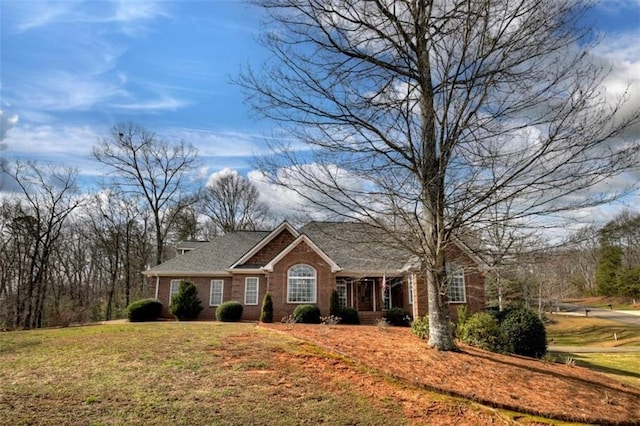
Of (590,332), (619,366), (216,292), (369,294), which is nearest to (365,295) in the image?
(369,294)

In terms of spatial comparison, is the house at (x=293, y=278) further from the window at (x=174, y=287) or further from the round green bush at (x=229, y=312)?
the round green bush at (x=229, y=312)

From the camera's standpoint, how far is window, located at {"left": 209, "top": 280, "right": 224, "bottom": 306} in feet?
74.1

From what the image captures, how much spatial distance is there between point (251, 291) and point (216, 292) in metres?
2.55

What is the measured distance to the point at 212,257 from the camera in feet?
78.6

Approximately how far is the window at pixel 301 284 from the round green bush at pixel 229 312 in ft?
8.94

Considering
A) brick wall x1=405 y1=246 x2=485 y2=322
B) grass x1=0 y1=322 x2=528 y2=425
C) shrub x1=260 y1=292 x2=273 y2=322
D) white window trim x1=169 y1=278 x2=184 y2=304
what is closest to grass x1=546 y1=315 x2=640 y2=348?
brick wall x1=405 y1=246 x2=485 y2=322

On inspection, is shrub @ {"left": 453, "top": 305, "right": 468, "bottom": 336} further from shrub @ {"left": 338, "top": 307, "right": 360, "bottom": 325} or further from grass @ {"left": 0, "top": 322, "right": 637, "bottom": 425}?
shrub @ {"left": 338, "top": 307, "right": 360, "bottom": 325}

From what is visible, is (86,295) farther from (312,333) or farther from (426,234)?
(426,234)

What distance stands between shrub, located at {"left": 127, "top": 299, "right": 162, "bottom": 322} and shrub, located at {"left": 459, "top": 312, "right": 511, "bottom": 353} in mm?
16309

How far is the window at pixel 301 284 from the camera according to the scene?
19.9 m

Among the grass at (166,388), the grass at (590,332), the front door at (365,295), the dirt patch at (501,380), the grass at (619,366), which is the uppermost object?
the front door at (365,295)

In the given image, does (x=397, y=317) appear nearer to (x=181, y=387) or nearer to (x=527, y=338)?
(x=527, y=338)

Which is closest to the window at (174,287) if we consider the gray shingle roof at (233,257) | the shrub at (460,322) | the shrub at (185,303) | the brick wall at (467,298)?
the gray shingle roof at (233,257)

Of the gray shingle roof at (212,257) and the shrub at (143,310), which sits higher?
the gray shingle roof at (212,257)
